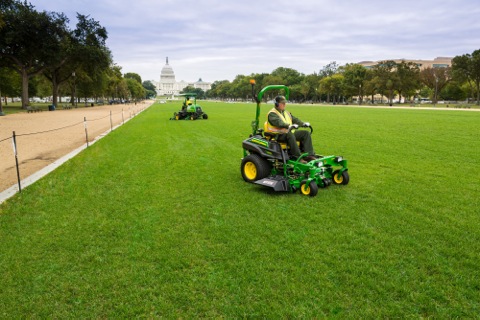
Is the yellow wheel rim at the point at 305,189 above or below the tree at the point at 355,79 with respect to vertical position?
below

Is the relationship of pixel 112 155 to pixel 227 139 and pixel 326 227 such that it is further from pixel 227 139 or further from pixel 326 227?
pixel 326 227

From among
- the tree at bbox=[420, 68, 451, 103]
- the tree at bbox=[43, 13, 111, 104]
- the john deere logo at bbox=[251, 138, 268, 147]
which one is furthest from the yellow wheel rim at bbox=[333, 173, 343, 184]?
the tree at bbox=[420, 68, 451, 103]

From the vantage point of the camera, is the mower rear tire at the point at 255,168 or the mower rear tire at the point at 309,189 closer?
the mower rear tire at the point at 309,189

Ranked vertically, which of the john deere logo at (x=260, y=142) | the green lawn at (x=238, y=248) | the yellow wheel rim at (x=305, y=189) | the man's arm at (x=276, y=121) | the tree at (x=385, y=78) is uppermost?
the tree at (x=385, y=78)

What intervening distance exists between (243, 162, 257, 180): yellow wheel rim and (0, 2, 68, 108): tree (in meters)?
39.9

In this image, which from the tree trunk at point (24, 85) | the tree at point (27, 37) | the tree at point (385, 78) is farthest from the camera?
the tree at point (385, 78)

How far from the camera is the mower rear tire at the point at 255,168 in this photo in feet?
23.0

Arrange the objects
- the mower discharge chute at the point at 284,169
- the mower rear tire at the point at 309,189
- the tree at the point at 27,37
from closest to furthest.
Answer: the mower rear tire at the point at 309,189 → the mower discharge chute at the point at 284,169 → the tree at the point at 27,37

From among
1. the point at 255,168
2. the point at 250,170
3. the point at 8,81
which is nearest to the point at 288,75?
the point at 8,81

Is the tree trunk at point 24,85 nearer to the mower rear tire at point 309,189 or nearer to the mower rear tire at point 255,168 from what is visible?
the mower rear tire at point 255,168

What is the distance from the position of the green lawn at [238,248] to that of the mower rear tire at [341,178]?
0.20m

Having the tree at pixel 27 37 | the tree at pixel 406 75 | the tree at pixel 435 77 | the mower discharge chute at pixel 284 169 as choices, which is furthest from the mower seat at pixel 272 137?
the tree at pixel 435 77

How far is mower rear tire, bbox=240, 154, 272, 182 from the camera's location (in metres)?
7.01

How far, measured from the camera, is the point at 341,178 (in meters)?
7.12
